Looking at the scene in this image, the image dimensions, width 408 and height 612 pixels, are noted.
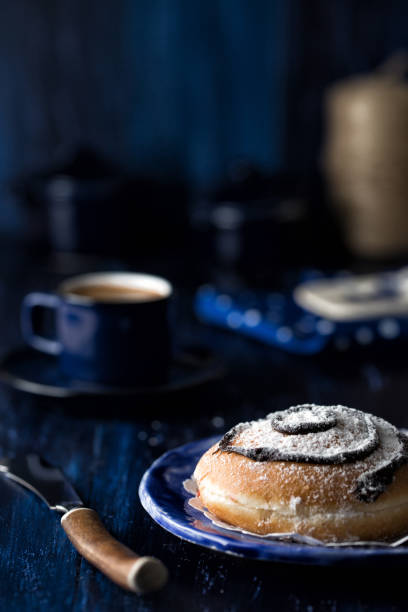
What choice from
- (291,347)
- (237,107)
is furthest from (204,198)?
(291,347)

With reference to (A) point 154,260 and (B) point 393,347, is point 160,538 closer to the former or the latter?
(B) point 393,347

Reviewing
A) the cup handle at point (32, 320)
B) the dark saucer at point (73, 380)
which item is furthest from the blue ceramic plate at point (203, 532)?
the cup handle at point (32, 320)

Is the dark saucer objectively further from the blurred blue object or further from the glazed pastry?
the glazed pastry

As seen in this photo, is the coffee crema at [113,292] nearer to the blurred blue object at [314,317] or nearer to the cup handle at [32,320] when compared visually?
the cup handle at [32,320]

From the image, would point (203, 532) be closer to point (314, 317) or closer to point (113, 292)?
point (113, 292)

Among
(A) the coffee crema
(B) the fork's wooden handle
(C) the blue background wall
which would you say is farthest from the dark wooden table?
(C) the blue background wall

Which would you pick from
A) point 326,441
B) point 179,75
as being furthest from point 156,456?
point 179,75
